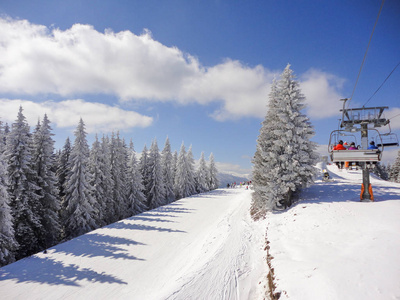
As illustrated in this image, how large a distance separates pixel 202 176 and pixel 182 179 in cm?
1007

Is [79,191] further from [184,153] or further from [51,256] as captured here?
[184,153]

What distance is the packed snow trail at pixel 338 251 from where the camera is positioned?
214 inches

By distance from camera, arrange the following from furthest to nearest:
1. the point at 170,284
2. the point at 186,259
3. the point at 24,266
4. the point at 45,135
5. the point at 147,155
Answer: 1. the point at 147,155
2. the point at 45,135
3. the point at 186,259
4. the point at 24,266
5. the point at 170,284

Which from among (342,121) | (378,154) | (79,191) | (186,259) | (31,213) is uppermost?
(342,121)

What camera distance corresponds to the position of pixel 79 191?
74.8 feet

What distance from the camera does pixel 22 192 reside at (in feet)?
59.4

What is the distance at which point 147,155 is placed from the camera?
4091 centimetres

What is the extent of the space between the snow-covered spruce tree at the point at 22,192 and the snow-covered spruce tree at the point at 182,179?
29.3m

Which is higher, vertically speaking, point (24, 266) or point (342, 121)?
point (342, 121)

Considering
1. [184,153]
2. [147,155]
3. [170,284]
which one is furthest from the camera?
[184,153]

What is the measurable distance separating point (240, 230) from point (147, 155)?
29.8 metres

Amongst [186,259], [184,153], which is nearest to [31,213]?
[186,259]

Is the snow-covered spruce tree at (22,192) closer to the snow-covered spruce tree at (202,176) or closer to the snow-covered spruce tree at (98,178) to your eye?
the snow-covered spruce tree at (98,178)

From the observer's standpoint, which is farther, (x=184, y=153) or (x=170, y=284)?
(x=184, y=153)
